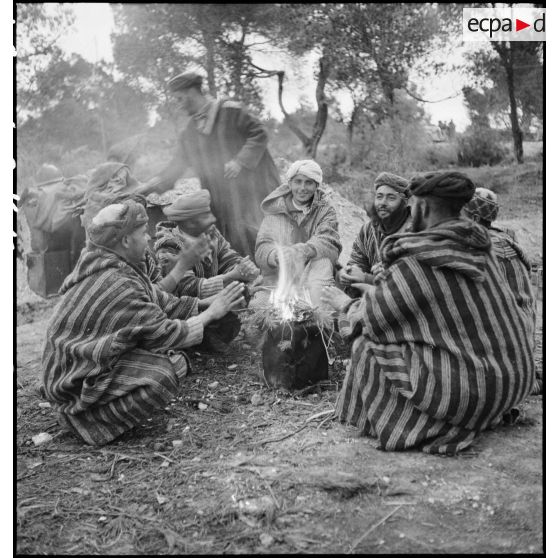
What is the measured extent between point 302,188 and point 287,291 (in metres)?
1.04

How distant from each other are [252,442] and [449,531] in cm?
145

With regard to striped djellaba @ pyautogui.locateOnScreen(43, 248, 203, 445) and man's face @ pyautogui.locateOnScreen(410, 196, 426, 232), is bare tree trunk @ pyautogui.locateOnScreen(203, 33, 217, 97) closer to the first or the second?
striped djellaba @ pyautogui.locateOnScreen(43, 248, 203, 445)

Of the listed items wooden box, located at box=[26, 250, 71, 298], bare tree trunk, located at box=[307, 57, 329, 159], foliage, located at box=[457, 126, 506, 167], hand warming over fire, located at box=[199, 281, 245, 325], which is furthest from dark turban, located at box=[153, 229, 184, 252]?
foliage, located at box=[457, 126, 506, 167]

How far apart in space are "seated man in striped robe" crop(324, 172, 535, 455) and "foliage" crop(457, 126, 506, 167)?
13.2 meters

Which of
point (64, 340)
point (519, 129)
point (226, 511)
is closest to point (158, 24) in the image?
point (64, 340)

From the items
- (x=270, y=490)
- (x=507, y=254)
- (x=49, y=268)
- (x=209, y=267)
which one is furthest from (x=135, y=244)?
(x=49, y=268)

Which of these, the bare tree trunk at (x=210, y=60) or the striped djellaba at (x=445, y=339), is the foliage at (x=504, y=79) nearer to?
the bare tree trunk at (x=210, y=60)

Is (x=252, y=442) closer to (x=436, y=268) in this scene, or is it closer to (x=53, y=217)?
(x=436, y=268)

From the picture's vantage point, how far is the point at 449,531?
2744 mm

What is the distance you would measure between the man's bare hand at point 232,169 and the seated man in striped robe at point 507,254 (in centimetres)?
277

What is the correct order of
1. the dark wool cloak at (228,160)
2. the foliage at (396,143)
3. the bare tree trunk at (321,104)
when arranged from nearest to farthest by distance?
the dark wool cloak at (228,160) < the bare tree trunk at (321,104) < the foliage at (396,143)

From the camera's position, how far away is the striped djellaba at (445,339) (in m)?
3.28

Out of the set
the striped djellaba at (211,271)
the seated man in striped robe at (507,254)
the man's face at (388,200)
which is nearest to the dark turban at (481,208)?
the seated man in striped robe at (507,254)

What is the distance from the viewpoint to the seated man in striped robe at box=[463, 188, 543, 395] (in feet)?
13.8
